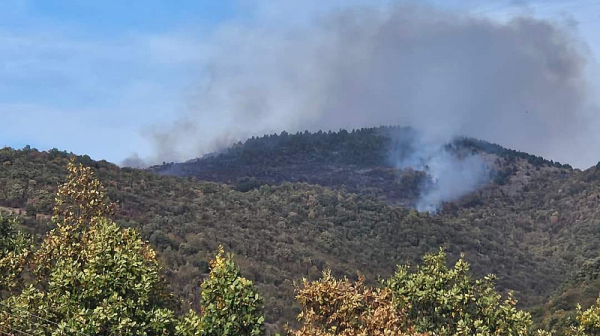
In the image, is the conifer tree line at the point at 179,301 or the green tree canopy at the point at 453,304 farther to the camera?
the green tree canopy at the point at 453,304

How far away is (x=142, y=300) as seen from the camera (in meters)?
25.8

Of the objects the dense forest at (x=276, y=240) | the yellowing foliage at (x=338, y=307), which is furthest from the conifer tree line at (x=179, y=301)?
the dense forest at (x=276, y=240)

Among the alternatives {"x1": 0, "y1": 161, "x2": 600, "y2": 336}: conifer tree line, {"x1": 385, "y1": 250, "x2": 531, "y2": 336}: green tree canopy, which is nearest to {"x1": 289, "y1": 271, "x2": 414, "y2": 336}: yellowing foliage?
{"x1": 0, "y1": 161, "x2": 600, "y2": 336}: conifer tree line

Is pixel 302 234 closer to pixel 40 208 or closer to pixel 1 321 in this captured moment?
pixel 40 208

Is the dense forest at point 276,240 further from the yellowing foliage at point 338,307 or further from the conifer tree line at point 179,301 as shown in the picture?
the conifer tree line at point 179,301

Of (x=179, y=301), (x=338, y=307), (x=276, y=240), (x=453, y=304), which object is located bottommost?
(x=179, y=301)

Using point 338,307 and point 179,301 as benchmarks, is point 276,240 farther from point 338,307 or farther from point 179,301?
point 338,307

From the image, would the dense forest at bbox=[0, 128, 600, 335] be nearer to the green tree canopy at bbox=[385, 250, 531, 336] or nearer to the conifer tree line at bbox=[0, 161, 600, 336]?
the green tree canopy at bbox=[385, 250, 531, 336]

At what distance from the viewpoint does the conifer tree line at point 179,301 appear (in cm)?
2478

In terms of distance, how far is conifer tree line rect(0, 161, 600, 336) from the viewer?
24.8m

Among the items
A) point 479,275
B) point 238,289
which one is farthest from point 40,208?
point 479,275

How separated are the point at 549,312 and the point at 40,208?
74749 mm

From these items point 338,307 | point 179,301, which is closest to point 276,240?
point 179,301

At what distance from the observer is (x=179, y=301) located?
30.9 metres
